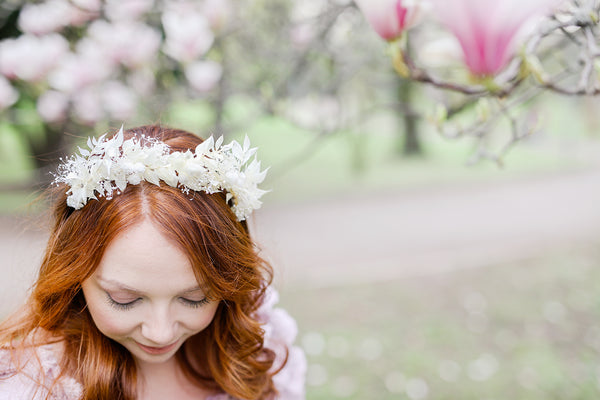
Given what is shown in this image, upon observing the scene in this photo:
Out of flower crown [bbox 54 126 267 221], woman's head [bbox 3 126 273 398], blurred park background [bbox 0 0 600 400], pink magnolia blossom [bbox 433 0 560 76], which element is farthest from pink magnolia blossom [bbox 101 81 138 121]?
pink magnolia blossom [bbox 433 0 560 76]

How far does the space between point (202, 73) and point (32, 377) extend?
5.30 ft

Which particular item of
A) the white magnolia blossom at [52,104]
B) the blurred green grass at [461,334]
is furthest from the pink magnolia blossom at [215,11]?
the blurred green grass at [461,334]

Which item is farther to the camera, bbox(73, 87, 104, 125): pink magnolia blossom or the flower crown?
bbox(73, 87, 104, 125): pink magnolia blossom

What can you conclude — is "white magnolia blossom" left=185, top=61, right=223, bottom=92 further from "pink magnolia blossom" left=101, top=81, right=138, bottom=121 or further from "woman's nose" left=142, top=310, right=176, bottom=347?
"woman's nose" left=142, top=310, right=176, bottom=347

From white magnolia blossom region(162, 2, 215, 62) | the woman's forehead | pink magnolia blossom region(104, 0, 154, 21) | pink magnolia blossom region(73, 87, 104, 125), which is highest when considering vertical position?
pink magnolia blossom region(104, 0, 154, 21)

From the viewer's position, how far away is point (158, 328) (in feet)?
3.87

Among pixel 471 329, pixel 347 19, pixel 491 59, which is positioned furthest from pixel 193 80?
pixel 471 329

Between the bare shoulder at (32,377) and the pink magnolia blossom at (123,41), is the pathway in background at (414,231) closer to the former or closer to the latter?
the pink magnolia blossom at (123,41)

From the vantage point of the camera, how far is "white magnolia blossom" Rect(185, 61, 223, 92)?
8.45 ft

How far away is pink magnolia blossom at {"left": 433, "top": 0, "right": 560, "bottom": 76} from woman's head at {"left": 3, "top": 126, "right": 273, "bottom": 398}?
59 cm

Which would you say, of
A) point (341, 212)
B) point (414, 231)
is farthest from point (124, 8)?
point (341, 212)

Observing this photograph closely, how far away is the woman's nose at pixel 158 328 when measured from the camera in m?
1.17

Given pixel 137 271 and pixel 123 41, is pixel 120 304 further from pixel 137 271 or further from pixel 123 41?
pixel 123 41

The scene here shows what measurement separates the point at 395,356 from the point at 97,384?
260 centimetres
